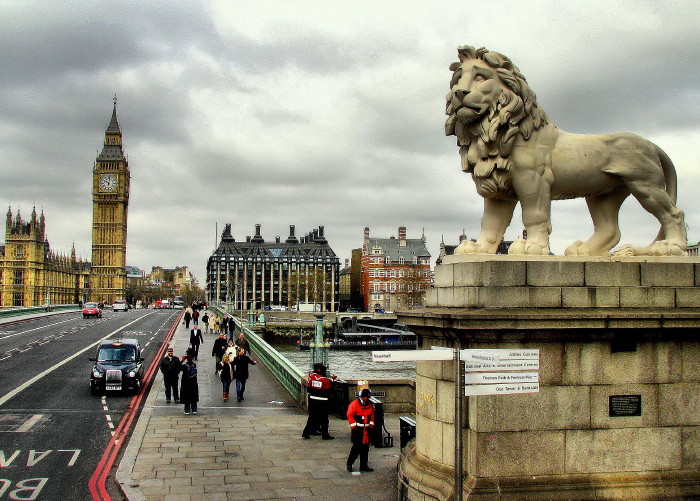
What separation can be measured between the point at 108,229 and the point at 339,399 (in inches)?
6312

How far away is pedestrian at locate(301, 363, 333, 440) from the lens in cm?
1441

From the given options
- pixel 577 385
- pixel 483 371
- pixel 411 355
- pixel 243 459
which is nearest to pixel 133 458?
pixel 243 459

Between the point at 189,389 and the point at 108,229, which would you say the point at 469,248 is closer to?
the point at 189,389

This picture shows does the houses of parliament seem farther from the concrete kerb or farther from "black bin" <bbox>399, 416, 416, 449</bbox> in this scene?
"black bin" <bbox>399, 416, 416, 449</bbox>

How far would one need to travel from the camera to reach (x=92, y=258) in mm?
165750

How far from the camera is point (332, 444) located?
1400 centimetres

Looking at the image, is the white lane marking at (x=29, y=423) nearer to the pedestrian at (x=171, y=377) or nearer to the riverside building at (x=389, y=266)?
the pedestrian at (x=171, y=377)

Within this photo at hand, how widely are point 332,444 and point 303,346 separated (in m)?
53.5

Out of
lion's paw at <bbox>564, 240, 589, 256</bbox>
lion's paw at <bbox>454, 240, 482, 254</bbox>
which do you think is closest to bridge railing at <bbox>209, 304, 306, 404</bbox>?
lion's paw at <bbox>454, 240, 482, 254</bbox>

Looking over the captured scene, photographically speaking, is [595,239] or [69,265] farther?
[69,265]

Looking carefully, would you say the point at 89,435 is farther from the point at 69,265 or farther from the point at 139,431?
the point at 69,265

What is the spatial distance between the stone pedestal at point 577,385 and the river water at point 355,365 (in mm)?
28624

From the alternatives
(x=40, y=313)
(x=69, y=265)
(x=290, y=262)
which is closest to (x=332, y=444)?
(x=40, y=313)

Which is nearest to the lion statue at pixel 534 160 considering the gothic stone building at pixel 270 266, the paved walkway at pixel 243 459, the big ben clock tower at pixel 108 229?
the paved walkway at pixel 243 459
